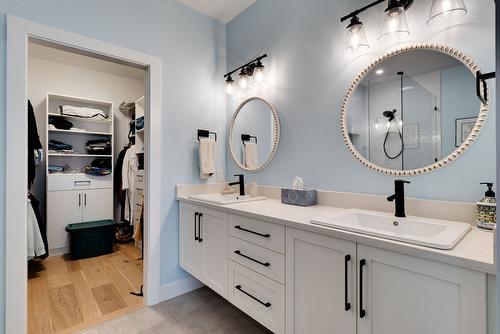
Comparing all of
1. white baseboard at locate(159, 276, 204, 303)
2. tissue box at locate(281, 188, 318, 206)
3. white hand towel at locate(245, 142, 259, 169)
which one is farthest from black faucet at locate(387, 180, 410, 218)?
→ white baseboard at locate(159, 276, 204, 303)

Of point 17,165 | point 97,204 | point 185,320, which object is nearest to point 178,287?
point 185,320

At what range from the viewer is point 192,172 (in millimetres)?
2367

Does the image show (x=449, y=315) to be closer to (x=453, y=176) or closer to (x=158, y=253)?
(x=453, y=176)

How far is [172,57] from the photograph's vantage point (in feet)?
7.32

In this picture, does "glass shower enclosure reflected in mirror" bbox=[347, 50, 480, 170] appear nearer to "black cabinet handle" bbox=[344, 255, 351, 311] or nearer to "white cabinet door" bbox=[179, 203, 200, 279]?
"black cabinet handle" bbox=[344, 255, 351, 311]

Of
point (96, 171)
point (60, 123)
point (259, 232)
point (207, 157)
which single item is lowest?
point (259, 232)

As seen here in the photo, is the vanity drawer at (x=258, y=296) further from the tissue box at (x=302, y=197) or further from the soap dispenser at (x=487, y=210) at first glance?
the soap dispenser at (x=487, y=210)

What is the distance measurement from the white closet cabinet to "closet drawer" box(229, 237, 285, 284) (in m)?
0.11

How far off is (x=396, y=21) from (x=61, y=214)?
12.9ft

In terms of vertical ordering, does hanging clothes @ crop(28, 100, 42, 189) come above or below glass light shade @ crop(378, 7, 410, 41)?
below

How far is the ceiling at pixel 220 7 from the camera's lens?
228 cm

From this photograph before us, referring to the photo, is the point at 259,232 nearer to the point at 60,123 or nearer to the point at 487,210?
the point at 487,210

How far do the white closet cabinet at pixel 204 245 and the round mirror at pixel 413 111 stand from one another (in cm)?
106

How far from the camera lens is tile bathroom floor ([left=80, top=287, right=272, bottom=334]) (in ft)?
5.78
